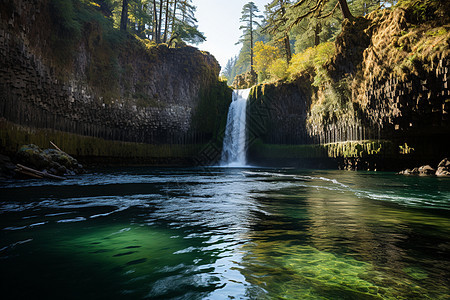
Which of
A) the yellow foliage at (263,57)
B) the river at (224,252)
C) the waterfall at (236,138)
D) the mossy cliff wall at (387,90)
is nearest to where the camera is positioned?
the river at (224,252)

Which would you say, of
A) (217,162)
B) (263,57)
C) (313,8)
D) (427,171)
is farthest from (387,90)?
(263,57)

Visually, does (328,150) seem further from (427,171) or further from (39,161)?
(39,161)

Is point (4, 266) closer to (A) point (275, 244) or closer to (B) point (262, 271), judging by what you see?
(B) point (262, 271)

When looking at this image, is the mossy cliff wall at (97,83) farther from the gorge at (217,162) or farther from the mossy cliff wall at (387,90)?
the mossy cliff wall at (387,90)

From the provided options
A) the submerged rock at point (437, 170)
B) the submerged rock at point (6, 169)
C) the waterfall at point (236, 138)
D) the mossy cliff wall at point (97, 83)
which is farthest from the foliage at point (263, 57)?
the submerged rock at point (6, 169)

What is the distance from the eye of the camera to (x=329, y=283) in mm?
1697

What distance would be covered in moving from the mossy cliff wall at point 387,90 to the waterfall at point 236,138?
5.36 m

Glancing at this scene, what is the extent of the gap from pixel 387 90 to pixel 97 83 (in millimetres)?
19242

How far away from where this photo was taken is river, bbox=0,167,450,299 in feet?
5.33

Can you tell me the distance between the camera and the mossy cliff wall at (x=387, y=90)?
1034cm

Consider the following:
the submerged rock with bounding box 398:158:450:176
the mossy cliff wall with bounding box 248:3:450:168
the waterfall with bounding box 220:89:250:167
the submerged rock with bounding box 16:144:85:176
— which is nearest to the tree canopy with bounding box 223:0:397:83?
the mossy cliff wall with bounding box 248:3:450:168

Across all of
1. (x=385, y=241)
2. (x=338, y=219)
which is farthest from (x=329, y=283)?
(x=338, y=219)

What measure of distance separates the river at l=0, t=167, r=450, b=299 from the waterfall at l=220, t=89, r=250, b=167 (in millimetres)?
20143

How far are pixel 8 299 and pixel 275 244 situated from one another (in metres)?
2.07
